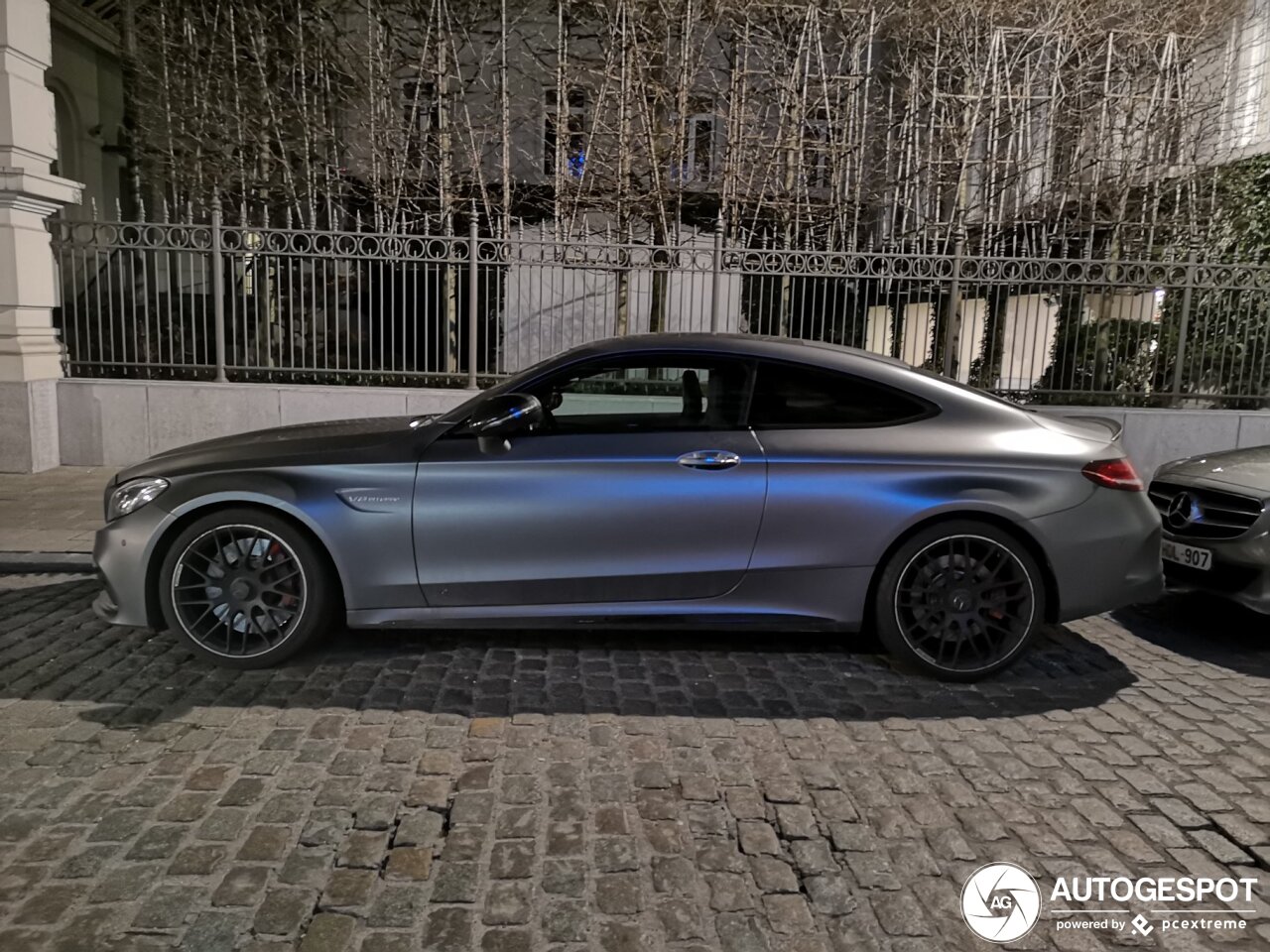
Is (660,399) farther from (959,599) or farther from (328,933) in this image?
(328,933)

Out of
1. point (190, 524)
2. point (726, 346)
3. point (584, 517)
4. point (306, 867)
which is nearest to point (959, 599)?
point (726, 346)

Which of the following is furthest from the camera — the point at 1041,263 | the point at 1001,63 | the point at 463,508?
the point at 1001,63

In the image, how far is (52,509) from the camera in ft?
26.3

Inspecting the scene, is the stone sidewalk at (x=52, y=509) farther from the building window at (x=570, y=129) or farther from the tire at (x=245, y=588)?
the building window at (x=570, y=129)

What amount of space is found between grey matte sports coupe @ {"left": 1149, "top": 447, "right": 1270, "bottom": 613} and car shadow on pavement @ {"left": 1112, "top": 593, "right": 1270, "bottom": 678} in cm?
28

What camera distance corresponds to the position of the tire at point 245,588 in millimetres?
4547

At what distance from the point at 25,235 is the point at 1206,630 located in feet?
34.2

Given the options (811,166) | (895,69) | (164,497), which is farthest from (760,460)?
(895,69)

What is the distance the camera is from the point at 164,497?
4.57 metres

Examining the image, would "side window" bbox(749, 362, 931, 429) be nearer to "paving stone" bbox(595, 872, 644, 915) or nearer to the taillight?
the taillight

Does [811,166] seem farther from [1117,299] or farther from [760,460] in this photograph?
[760,460]

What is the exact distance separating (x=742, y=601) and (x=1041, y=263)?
7619 mm

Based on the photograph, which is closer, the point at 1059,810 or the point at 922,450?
the point at 1059,810

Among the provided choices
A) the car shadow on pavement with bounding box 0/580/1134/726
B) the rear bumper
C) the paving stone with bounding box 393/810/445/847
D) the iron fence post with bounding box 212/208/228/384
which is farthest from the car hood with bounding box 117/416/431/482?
the iron fence post with bounding box 212/208/228/384
